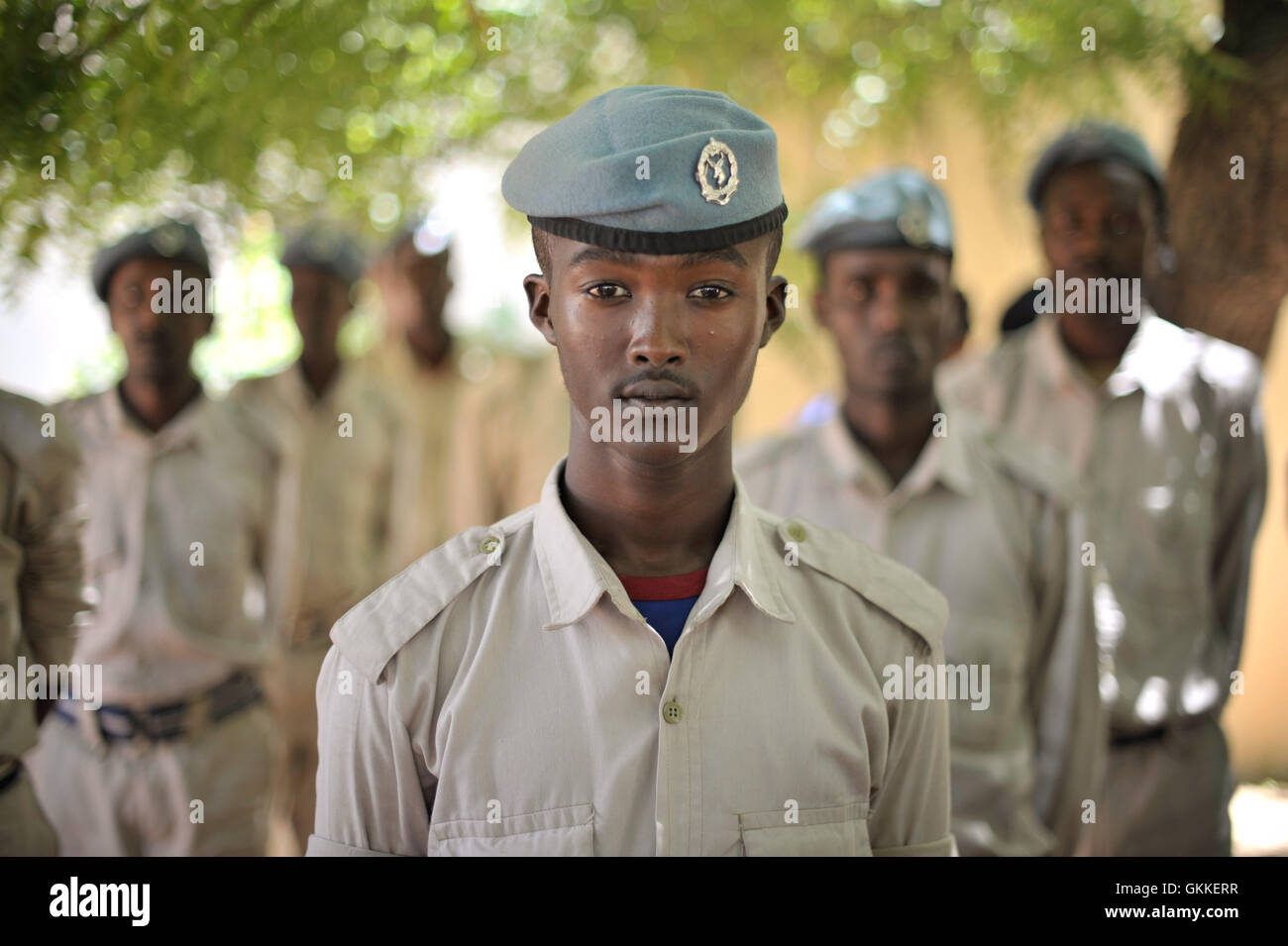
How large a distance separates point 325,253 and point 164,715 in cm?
184

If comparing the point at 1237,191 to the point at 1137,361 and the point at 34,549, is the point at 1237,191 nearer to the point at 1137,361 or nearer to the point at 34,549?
the point at 1137,361

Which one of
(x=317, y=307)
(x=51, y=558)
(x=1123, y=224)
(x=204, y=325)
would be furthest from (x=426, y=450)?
(x=1123, y=224)

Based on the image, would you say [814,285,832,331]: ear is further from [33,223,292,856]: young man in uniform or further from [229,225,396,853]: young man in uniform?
[229,225,396,853]: young man in uniform

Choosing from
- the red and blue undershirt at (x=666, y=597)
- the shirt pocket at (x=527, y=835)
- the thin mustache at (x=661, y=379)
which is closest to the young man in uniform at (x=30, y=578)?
the shirt pocket at (x=527, y=835)

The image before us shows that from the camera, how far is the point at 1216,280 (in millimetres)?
3385

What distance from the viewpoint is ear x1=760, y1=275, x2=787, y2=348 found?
5.63ft

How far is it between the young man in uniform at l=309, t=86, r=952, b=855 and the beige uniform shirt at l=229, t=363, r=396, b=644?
2.48 metres

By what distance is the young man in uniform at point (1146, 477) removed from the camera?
3053mm

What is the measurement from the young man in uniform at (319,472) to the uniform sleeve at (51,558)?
135 cm

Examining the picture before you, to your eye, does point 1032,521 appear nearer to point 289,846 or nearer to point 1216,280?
point 1216,280

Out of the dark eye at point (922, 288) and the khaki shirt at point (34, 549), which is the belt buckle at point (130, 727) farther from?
the dark eye at point (922, 288)

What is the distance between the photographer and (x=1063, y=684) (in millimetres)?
2744
